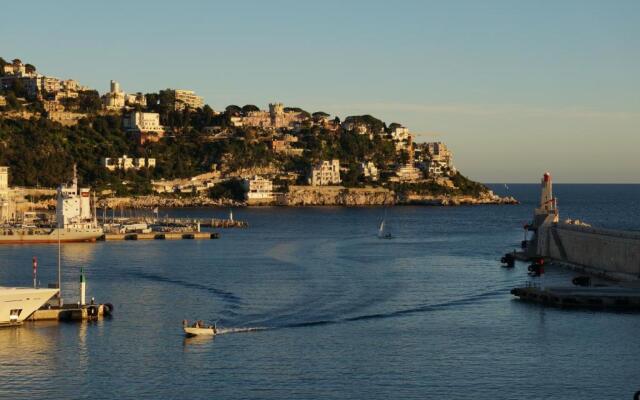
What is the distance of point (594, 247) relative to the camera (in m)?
66.2

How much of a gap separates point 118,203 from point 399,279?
4664 inches

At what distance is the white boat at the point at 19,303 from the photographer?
153 feet

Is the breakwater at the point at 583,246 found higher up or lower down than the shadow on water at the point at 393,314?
higher up

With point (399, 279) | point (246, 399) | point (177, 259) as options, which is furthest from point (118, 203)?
point (246, 399)

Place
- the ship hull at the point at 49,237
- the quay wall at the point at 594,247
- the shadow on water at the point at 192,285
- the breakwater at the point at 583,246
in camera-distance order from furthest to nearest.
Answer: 1. the ship hull at the point at 49,237
2. the breakwater at the point at 583,246
3. the quay wall at the point at 594,247
4. the shadow on water at the point at 192,285

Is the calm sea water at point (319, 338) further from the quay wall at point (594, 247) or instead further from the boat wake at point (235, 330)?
the quay wall at point (594, 247)

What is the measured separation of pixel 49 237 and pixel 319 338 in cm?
6582

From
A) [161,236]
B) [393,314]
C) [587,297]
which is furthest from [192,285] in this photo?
[161,236]

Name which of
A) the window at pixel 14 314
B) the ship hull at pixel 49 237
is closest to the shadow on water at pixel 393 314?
the window at pixel 14 314

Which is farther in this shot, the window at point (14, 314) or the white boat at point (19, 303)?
the window at point (14, 314)

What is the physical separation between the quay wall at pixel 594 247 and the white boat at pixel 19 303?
103 feet

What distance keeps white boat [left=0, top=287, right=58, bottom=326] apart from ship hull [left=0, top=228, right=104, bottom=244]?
2219 inches

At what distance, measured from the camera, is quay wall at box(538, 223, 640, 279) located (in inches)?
2355

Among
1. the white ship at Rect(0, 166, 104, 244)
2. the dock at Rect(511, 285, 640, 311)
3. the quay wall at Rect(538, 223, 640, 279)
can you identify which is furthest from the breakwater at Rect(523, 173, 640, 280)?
the white ship at Rect(0, 166, 104, 244)
